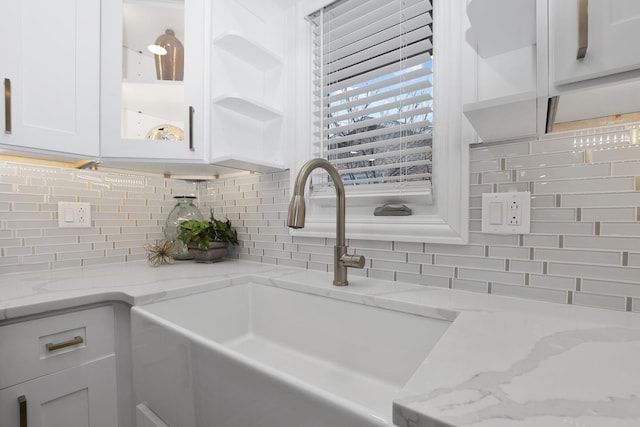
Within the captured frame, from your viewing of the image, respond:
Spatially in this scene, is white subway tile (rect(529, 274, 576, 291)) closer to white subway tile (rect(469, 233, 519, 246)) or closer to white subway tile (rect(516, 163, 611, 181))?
white subway tile (rect(469, 233, 519, 246))

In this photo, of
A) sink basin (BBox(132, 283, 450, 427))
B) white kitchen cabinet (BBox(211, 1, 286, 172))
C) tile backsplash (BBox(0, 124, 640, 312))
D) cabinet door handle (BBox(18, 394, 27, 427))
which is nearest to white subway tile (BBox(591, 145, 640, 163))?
tile backsplash (BBox(0, 124, 640, 312))

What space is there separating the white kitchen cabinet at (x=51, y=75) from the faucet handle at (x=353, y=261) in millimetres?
1021

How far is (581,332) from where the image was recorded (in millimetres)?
604

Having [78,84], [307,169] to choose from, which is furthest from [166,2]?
[307,169]

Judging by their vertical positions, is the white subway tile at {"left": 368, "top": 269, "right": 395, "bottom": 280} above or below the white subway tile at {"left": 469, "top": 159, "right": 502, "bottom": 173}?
below

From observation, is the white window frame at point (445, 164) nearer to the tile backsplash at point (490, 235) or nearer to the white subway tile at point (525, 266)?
the tile backsplash at point (490, 235)

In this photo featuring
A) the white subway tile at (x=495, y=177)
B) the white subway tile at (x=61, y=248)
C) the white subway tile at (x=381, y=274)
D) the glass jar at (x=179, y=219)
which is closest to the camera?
the white subway tile at (x=495, y=177)

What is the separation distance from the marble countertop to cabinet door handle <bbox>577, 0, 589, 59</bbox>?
507mm

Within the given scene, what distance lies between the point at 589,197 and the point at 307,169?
770 millimetres

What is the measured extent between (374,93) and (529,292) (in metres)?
0.86

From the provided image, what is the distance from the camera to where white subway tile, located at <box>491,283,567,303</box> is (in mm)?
829

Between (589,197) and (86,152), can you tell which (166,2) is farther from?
(589,197)

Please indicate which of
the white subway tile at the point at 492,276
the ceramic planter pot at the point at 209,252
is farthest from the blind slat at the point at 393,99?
the ceramic planter pot at the point at 209,252

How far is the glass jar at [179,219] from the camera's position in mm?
1554
